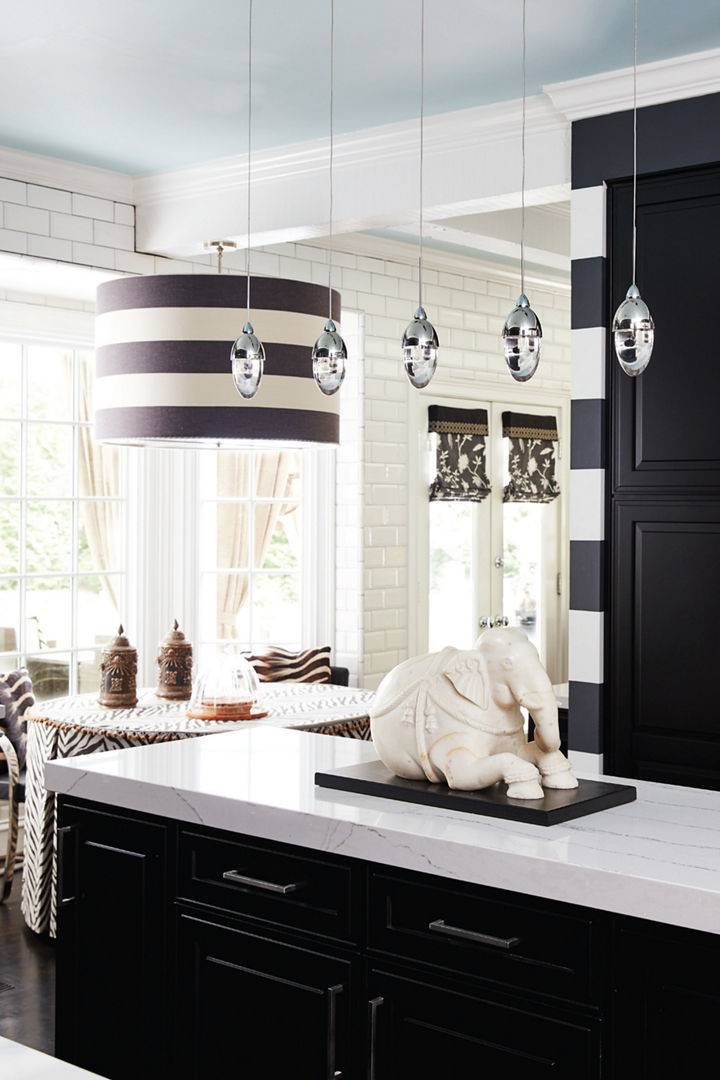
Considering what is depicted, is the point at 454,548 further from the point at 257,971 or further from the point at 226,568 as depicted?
the point at 257,971

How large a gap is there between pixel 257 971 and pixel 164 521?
3.56 meters

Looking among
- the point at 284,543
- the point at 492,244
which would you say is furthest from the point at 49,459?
the point at 492,244

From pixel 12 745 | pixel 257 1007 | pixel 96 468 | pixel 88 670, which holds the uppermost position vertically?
pixel 96 468

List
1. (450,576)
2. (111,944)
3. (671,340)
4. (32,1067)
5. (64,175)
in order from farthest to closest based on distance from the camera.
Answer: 1. (450,576)
2. (64,175)
3. (671,340)
4. (111,944)
5. (32,1067)

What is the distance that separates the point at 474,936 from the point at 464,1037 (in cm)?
18

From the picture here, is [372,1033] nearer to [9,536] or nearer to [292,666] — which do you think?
[292,666]

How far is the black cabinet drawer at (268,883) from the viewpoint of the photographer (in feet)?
7.57

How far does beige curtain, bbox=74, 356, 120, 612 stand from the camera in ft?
18.6

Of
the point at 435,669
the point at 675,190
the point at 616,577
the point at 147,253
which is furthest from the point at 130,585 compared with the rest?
the point at 435,669

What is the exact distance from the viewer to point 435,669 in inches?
92.6

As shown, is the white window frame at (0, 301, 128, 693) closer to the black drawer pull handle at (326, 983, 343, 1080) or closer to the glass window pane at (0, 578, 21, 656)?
the glass window pane at (0, 578, 21, 656)

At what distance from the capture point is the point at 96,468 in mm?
5723

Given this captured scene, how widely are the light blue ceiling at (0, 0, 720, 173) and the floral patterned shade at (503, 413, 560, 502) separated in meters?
3.03

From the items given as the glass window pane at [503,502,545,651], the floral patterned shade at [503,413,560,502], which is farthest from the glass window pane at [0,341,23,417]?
the glass window pane at [503,502,545,651]
